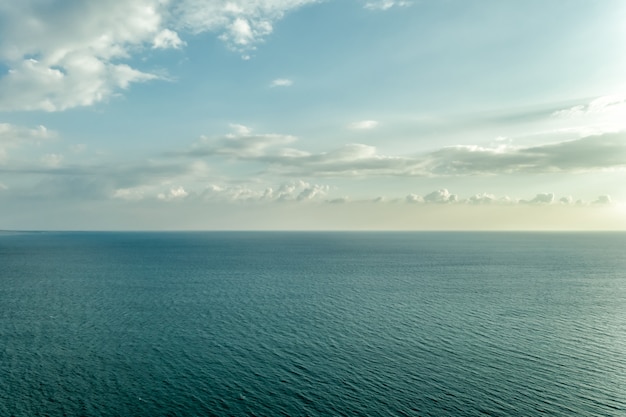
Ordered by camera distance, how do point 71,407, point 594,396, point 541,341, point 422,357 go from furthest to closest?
1. point 541,341
2. point 422,357
3. point 594,396
4. point 71,407

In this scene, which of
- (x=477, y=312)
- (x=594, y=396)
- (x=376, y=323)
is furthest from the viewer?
(x=477, y=312)

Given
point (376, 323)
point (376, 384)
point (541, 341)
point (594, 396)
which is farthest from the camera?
point (376, 323)

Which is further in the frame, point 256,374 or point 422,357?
point 422,357

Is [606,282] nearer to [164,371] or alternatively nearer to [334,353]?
[334,353]

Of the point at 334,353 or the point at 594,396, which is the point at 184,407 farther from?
the point at 594,396

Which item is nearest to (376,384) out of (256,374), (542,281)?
(256,374)

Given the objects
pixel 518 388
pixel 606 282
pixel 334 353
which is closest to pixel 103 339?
pixel 334 353

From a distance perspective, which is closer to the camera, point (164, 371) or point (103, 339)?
point (164, 371)

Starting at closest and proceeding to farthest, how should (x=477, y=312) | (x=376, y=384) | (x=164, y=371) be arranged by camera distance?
(x=376, y=384)
(x=164, y=371)
(x=477, y=312)
